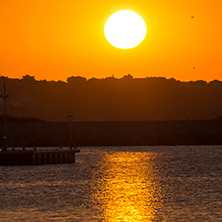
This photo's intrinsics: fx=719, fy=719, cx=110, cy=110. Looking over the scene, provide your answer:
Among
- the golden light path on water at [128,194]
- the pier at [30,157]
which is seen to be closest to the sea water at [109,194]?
the golden light path on water at [128,194]

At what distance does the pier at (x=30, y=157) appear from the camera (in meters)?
95.8

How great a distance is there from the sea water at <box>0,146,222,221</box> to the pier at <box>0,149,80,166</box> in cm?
104

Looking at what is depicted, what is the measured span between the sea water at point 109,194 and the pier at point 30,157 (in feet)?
3.40

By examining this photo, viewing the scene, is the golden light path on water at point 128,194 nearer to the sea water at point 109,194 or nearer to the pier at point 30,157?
the sea water at point 109,194

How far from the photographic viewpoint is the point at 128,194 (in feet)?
203

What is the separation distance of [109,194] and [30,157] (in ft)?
121

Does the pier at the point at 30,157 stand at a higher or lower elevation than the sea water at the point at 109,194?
higher

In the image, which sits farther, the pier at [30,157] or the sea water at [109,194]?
the pier at [30,157]

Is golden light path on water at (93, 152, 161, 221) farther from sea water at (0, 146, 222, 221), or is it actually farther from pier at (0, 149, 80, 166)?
pier at (0, 149, 80, 166)

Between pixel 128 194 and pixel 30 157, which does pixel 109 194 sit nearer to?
pixel 128 194

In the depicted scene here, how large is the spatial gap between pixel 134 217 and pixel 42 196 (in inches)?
575

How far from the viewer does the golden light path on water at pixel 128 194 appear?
49.6 metres

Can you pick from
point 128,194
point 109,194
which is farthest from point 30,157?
point 128,194

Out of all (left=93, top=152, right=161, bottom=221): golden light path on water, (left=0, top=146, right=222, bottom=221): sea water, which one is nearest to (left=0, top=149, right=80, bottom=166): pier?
(left=0, top=146, right=222, bottom=221): sea water
